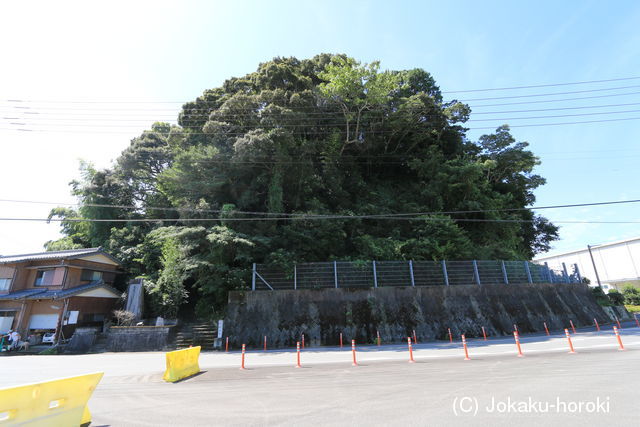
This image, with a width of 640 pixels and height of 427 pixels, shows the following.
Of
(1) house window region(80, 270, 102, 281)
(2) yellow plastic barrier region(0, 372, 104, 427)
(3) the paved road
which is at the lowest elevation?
(3) the paved road

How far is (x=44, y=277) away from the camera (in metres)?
19.2

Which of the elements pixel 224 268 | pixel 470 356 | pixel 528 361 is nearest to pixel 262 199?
pixel 224 268

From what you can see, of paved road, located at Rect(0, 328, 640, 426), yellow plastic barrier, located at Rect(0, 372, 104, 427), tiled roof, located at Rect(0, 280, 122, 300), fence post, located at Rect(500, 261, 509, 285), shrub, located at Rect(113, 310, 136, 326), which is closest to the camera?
yellow plastic barrier, located at Rect(0, 372, 104, 427)

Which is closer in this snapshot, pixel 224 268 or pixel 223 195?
pixel 224 268

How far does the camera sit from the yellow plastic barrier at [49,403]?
11.9 feet

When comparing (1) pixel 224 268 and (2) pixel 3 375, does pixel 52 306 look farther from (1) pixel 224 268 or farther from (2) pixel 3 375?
(1) pixel 224 268

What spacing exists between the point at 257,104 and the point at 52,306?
19.7 metres

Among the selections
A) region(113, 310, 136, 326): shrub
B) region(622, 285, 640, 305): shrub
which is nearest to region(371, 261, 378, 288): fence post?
region(113, 310, 136, 326): shrub

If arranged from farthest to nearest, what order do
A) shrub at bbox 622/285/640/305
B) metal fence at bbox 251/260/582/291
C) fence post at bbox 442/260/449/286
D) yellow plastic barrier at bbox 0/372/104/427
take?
shrub at bbox 622/285/640/305
fence post at bbox 442/260/449/286
metal fence at bbox 251/260/582/291
yellow plastic barrier at bbox 0/372/104/427

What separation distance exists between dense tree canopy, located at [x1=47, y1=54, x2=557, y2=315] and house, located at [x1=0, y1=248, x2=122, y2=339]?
2.38m

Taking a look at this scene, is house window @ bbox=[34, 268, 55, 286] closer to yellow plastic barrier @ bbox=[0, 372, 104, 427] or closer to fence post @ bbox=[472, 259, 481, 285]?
yellow plastic barrier @ bbox=[0, 372, 104, 427]

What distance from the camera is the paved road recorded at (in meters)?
4.32

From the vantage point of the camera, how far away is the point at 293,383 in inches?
265

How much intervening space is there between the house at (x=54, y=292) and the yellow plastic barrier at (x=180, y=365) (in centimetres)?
1444
